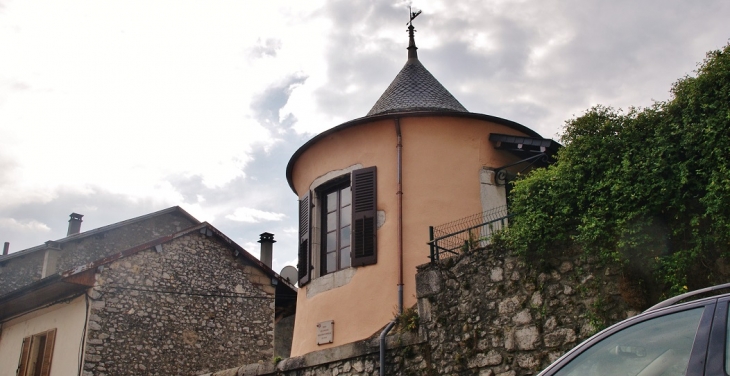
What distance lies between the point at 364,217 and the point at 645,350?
7.81m

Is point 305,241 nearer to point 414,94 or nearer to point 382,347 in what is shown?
point 414,94

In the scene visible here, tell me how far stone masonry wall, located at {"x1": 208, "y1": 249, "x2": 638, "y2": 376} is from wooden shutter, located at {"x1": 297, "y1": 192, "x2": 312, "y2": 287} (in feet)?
7.32

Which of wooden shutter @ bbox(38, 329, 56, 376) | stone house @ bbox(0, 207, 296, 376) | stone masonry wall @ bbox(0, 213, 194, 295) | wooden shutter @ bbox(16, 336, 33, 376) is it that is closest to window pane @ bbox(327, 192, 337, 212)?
stone house @ bbox(0, 207, 296, 376)

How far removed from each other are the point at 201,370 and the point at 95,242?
765 cm

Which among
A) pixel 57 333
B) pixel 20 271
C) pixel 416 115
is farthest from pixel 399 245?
pixel 20 271

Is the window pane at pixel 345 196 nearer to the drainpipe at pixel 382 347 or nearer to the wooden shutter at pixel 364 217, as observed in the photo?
the wooden shutter at pixel 364 217

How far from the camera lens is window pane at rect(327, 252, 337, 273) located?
38.1 feet

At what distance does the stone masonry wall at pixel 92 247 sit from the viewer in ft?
74.0

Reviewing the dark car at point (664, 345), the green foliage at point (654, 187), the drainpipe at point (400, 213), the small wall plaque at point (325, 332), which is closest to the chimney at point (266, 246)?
the small wall plaque at point (325, 332)

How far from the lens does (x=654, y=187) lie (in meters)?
6.77

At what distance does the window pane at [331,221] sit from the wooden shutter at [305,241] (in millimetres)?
312

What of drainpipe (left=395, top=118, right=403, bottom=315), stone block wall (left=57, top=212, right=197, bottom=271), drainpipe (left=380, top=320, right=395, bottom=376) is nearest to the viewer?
drainpipe (left=380, top=320, right=395, bottom=376)

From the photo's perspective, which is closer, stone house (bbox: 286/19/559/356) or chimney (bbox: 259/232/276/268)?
stone house (bbox: 286/19/559/356)

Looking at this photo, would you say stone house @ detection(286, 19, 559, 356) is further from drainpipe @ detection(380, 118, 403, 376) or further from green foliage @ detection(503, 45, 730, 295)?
green foliage @ detection(503, 45, 730, 295)
